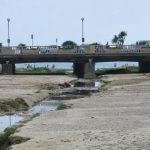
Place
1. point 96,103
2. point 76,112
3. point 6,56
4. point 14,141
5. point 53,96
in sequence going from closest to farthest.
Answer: point 14,141 < point 76,112 < point 96,103 < point 53,96 < point 6,56

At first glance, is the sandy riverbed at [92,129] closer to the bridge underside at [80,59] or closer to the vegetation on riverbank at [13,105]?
the vegetation on riverbank at [13,105]

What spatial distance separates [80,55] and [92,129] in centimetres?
6618

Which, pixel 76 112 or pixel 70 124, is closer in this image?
pixel 70 124

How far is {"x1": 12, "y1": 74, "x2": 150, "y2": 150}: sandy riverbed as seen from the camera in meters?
19.5

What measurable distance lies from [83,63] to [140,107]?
5820 centimetres

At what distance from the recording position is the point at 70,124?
84.8 ft

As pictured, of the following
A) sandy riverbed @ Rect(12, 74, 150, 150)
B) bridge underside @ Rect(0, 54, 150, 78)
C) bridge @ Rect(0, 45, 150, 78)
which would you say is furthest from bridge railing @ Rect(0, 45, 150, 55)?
sandy riverbed @ Rect(12, 74, 150, 150)

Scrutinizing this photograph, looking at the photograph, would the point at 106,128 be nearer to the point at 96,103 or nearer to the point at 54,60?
the point at 96,103

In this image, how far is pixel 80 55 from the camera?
294 ft

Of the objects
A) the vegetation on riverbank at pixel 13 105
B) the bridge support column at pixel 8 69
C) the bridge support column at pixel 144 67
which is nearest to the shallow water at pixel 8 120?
the vegetation on riverbank at pixel 13 105

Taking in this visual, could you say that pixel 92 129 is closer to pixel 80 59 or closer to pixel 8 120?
pixel 8 120

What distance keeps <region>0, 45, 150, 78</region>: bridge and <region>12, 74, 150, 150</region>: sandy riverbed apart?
54.9 metres

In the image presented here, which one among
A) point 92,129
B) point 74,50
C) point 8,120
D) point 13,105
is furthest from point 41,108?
point 74,50

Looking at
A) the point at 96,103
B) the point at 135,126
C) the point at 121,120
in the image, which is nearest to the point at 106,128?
the point at 135,126
